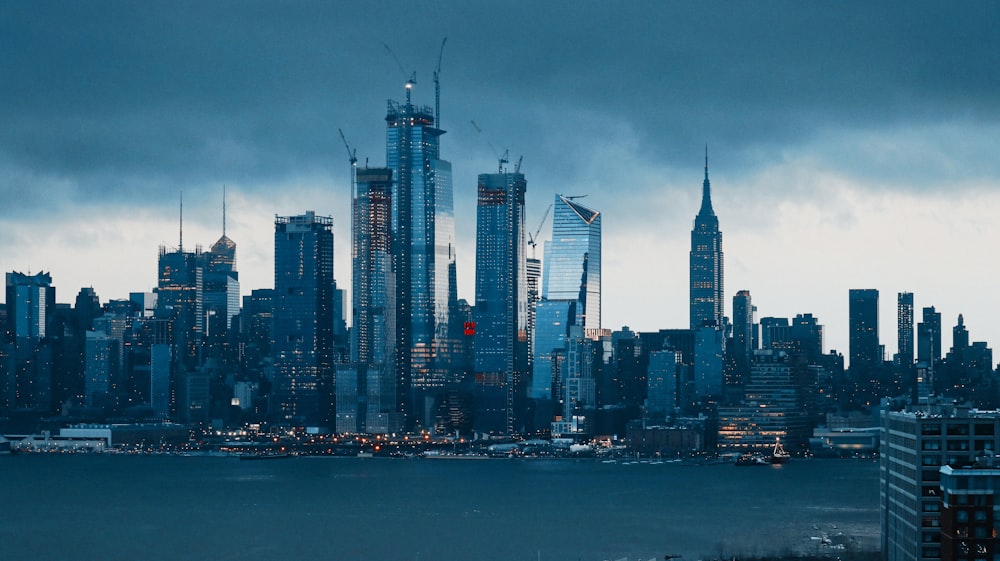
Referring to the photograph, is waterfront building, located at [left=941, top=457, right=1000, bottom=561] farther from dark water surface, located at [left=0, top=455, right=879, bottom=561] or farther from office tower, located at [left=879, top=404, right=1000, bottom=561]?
dark water surface, located at [left=0, top=455, right=879, bottom=561]

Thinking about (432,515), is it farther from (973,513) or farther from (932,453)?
(973,513)

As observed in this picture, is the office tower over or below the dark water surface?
over

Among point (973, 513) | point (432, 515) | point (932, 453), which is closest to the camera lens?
point (973, 513)

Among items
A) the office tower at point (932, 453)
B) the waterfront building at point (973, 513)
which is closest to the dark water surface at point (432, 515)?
the office tower at point (932, 453)

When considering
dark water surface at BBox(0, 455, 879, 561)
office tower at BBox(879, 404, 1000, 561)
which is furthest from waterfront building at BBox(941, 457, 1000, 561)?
dark water surface at BBox(0, 455, 879, 561)

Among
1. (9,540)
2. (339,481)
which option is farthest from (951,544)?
(339,481)

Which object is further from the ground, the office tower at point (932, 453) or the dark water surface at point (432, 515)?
the office tower at point (932, 453)

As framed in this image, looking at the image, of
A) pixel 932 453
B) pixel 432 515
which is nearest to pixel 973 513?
pixel 932 453

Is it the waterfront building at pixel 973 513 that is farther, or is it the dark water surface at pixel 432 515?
the dark water surface at pixel 432 515

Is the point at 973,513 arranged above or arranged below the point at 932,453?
below

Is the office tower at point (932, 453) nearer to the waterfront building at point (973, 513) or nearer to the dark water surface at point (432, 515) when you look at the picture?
the waterfront building at point (973, 513)
